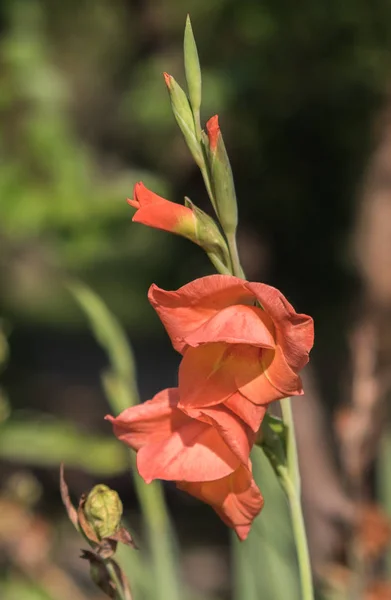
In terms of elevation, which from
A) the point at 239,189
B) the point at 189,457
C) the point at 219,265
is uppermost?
the point at 219,265

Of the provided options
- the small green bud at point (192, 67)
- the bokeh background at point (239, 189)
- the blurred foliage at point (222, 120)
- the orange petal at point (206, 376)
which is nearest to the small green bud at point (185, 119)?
the small green bud at point (192, 67)

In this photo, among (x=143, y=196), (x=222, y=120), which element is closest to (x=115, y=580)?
(x=143, y=196)

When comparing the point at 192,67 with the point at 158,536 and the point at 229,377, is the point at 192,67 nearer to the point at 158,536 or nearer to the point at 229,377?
the point at 229,377

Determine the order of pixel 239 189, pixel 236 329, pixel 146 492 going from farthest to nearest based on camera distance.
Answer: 1. pixel 239 189
2. pixel 146 492
3. pixel 236 329

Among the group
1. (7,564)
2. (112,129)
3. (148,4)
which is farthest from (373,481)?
(112,129)

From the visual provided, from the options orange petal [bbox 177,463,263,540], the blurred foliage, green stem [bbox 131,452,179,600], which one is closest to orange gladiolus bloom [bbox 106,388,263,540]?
orange petal [bbox 177,463,263,540]

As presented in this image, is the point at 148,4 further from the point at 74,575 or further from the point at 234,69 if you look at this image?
the point at 74,575

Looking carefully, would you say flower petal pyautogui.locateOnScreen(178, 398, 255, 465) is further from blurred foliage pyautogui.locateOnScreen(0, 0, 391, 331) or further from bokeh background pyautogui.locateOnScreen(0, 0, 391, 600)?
blurred foliage pyautogui.locateOnScreen(0, 0, 391, 331)
